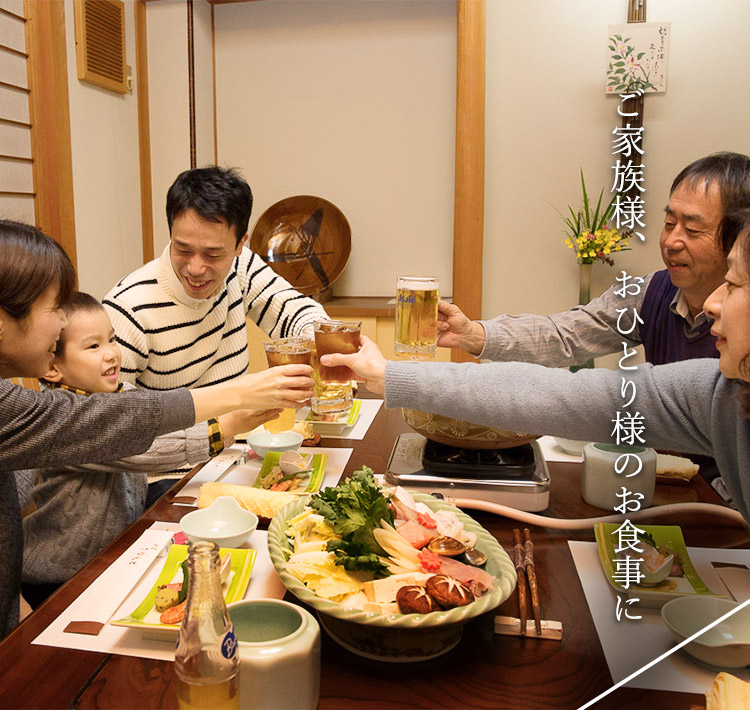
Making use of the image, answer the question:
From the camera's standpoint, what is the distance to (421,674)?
0.85 m

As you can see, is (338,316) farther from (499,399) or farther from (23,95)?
(499,399)

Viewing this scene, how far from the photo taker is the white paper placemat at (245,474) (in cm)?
144

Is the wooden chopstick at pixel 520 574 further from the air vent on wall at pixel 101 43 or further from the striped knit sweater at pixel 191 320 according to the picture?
the air vent on wall at pixel 101 43

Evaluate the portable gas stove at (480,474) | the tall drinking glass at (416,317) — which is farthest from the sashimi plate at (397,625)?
the tall drinking glass at (416,317)

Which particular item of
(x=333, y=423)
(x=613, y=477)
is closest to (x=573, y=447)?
(x=613, y=477)

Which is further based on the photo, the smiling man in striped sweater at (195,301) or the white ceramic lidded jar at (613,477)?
the smiling man in striped sweater at (195,301)

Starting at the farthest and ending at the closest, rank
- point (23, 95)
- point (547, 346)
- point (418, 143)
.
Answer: point (418, 143) → point (23, 95) → point (547, 346)

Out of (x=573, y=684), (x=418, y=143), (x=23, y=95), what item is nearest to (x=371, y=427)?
(x=573, y=684)

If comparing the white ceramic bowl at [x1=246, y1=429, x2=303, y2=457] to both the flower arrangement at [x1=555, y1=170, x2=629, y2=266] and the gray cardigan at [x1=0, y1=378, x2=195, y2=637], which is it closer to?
the gray cardigan at [x1=0, y1=378, x2=195, y2=637]

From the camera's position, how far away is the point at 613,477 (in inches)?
51.8

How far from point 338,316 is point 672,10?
2.37 meters

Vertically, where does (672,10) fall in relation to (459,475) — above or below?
above

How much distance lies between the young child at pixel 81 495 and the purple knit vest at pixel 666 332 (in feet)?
3.96

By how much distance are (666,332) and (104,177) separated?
2957 mm
